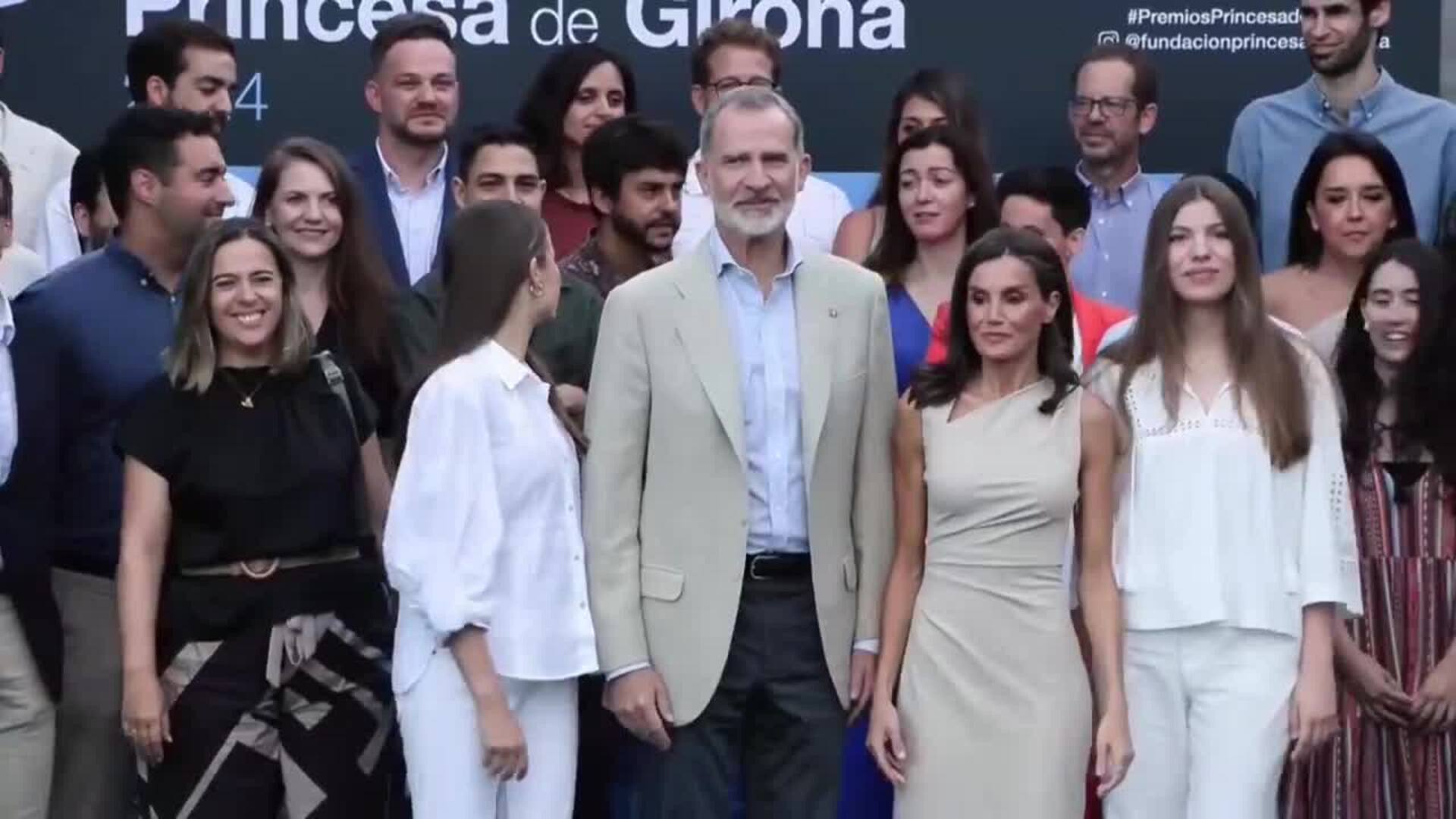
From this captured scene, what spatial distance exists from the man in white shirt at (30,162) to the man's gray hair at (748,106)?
271 centimetres

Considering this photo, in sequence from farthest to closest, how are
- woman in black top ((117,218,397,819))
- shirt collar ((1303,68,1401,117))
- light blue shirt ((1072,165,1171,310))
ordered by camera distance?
1. shirt collar ((1303,68,1401,117))
2. light blue shirt ((1072,165,1171,310))
3. woman in black top ((117,218,397,819))

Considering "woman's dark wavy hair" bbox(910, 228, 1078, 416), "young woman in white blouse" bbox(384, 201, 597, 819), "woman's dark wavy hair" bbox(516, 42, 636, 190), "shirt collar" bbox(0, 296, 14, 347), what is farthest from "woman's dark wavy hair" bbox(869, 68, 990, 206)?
"shirt collar" bbox(0, 296, 14, 347)

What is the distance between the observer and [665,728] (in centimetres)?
503

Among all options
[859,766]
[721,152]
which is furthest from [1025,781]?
[721,152]

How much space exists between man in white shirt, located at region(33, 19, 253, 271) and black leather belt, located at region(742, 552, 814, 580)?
8.17 feet

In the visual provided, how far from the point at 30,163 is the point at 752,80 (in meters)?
2.09

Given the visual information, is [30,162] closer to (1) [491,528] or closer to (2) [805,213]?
(2) [805,213]

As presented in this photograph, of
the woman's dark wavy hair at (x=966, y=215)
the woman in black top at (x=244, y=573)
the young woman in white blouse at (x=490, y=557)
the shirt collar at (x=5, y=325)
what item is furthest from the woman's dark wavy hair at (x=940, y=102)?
the shirt collar at (x=5, y=325)

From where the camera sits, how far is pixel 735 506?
16.5 ft

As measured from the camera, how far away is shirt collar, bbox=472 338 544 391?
4926 millimetres

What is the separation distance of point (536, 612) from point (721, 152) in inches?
39.1

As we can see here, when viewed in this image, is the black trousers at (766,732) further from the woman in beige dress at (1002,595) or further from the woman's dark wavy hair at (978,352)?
the woman's dark wavy hair at (978,352)

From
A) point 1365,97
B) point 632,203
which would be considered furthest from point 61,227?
point 1365,97

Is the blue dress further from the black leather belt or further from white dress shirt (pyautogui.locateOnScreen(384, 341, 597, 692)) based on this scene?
white dress shirt (pyautogui.locateOnScreen(384, 341, 597, 692))
